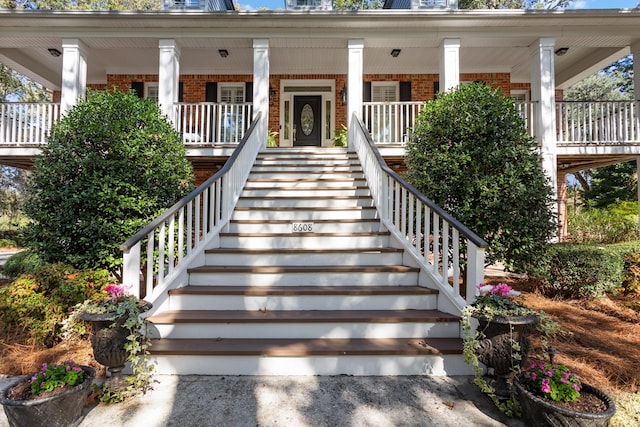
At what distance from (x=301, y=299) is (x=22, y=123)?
8208 mm

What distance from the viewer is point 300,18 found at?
7.09 metres

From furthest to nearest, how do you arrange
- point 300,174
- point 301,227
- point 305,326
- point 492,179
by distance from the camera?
point 300,174 < point 301,227 < point 492,179 < point 305,326

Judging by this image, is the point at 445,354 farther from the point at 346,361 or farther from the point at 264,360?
the point at 264,360

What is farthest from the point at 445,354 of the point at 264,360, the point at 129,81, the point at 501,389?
the point at 129,81

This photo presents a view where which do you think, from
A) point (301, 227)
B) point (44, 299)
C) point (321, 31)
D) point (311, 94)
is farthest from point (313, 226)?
point (311, 94)

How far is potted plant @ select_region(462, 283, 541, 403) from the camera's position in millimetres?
2180

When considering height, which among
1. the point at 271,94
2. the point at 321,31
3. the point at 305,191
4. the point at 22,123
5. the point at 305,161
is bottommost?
the point at 305,191

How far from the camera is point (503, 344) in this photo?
2197mm

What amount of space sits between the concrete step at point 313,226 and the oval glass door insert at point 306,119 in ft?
21.5

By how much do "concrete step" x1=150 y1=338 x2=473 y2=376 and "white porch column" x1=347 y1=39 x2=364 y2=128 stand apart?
19.0ft

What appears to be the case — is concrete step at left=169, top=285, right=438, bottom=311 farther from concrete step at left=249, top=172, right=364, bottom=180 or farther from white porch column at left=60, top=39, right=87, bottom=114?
white porch column at left=60, top=39, right=87, bottom=114

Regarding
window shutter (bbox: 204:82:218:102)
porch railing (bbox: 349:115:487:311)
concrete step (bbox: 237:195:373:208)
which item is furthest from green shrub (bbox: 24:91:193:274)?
window shutter (bbox: 204:82:218:102)

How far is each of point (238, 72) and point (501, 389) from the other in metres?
9.96

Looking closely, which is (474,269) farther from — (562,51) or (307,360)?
(562,51)
